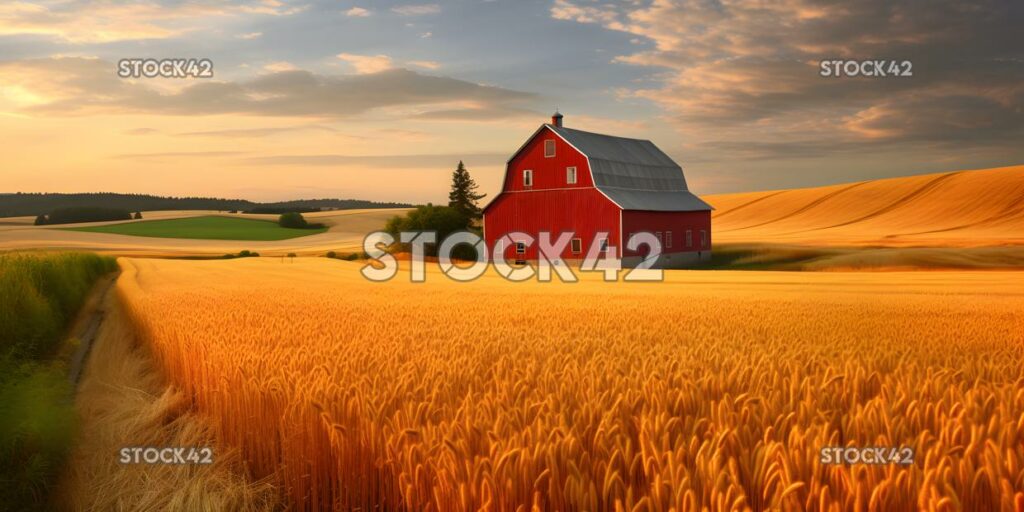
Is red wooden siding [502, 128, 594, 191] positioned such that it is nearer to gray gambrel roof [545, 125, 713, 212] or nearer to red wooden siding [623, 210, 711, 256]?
gray gambrel roof [545, 125, 713, 212]

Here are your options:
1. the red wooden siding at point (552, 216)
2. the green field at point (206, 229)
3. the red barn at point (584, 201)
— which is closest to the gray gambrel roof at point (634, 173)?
the red barn at point (584, 201)

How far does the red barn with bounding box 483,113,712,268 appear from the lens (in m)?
44.6

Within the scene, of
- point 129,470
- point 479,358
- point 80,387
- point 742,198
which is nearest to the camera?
point 479,358

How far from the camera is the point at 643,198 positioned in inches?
1907

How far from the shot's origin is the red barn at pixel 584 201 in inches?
1754

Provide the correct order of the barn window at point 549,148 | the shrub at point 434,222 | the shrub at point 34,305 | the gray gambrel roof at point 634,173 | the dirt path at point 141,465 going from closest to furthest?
the dirt path at point 141,465 < the shrub at point 34,305 < the gray gambrel roof at point 634,173 < the barn window at point 549,148 < the shrub at point 434,222

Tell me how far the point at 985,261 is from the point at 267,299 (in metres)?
42.4

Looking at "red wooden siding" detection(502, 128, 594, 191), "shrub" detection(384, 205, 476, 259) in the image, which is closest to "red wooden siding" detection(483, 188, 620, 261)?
"red wooden siding" detection(502, 128, 594, 191)

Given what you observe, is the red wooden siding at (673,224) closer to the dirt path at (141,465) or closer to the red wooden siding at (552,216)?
the red wooden siding at (552,216)

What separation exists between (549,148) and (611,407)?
4272 centimetres

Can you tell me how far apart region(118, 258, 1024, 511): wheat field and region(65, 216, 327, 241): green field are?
270ft

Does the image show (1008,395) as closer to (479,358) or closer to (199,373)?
(479,358)

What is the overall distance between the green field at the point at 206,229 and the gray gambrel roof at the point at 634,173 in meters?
51.9

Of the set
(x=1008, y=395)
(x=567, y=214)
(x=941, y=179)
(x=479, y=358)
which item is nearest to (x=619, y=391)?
(x=479, y=358)
